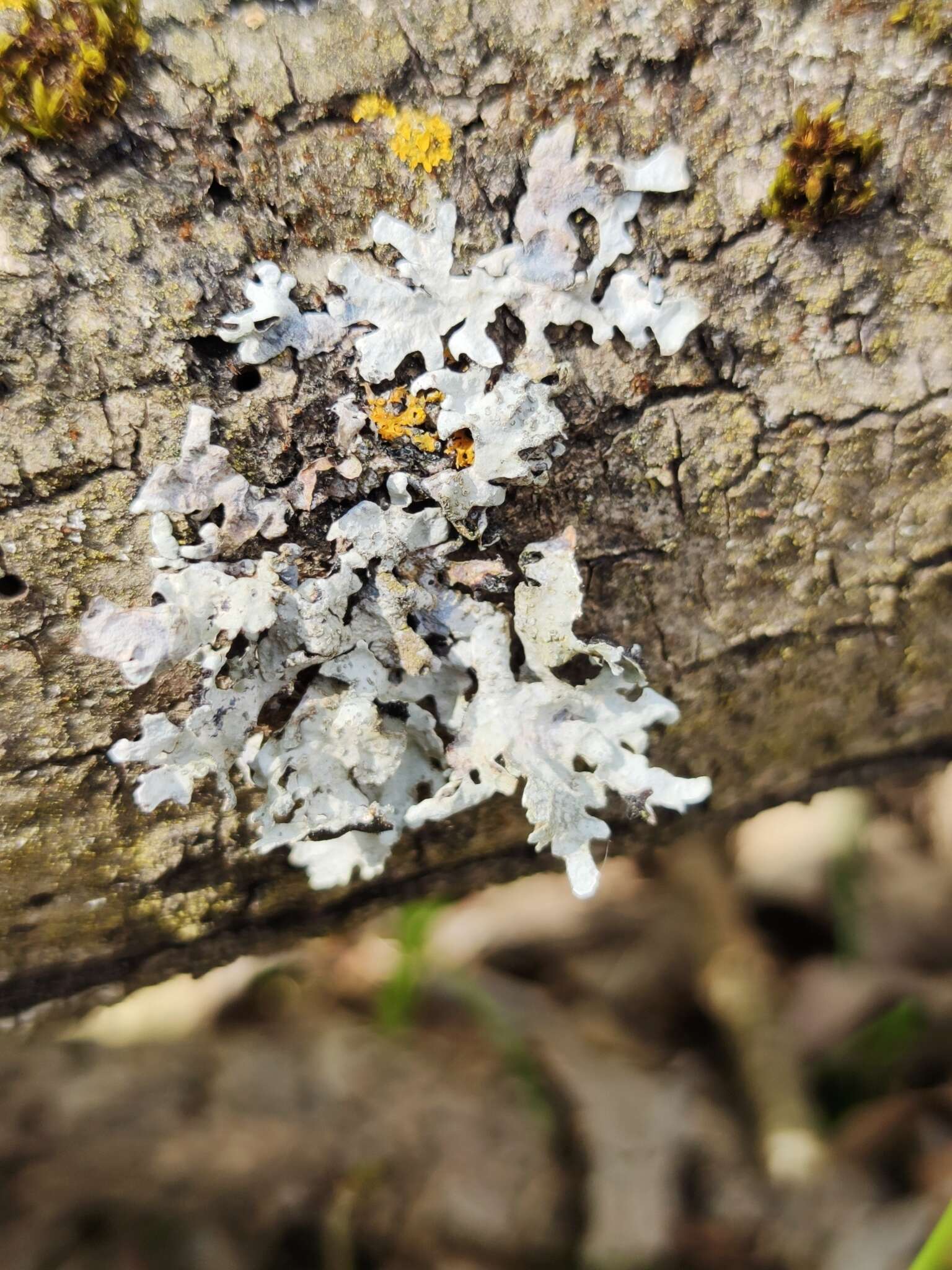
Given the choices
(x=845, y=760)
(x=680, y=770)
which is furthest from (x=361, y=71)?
(x=845, y=760)

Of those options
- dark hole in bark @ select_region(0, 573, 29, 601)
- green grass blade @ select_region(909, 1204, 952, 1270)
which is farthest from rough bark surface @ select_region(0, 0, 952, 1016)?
green grass blade @ select_region(909, 1204, 952, 1270)

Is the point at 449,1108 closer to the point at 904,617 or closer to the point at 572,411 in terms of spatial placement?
the point at 904,617

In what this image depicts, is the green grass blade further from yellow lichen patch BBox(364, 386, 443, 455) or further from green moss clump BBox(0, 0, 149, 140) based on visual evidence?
green moss clump BBox(0, 0, 149, 140)

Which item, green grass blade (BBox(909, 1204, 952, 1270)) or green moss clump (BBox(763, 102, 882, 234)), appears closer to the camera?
green moss clump (BBox(763, 102, 882, 234))

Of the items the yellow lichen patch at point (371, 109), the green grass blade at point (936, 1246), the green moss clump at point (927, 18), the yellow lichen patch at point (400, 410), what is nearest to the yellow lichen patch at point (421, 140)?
the yellow lichen patch at point (371, 109)

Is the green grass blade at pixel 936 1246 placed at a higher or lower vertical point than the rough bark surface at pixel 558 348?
lower

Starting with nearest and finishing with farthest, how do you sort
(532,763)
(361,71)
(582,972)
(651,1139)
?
(361,71) < (532,763) < (651,1139) < (582,972)

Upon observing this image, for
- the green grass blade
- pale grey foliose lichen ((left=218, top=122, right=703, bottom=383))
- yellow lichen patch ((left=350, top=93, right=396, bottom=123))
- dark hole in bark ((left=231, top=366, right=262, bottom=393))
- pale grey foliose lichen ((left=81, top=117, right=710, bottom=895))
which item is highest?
yellow lichen patch ((left=350, top=93, right=396, bottom=123))

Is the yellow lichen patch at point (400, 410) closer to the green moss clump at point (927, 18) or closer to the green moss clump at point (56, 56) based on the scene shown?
the green moss clump at point (56, 56)
